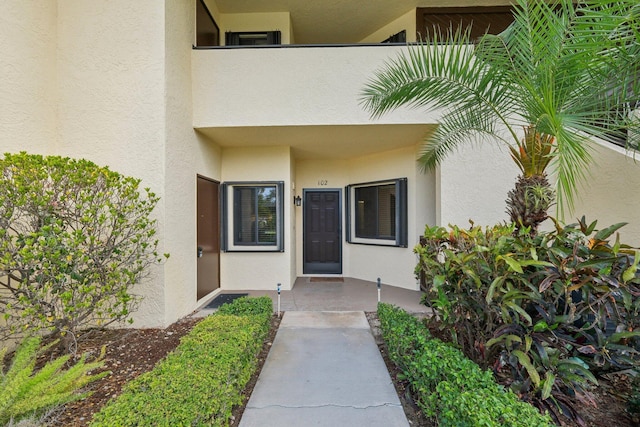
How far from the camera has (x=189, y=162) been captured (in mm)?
4855

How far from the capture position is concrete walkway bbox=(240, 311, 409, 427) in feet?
7.91

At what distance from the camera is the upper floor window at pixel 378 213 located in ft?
20.7

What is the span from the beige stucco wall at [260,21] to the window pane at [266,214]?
3521mm

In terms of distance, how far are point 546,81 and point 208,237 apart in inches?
222

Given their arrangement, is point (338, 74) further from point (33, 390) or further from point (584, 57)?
point (33, 390)

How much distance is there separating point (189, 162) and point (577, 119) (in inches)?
202

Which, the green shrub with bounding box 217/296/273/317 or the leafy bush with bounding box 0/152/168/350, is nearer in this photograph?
the leafy bush with bounding box 0/152/168/350

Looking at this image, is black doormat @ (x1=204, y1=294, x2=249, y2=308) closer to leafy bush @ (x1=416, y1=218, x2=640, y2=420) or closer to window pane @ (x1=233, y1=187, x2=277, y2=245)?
window pane @ (x1=233, y1=187, x2=277, y2=245)

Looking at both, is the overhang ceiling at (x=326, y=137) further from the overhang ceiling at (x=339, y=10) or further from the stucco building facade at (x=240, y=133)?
the overhang ceiling at (x=339, y=10)

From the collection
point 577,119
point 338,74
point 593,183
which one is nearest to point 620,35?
point 577,119

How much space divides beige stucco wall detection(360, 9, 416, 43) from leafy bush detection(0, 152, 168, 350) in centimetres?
651

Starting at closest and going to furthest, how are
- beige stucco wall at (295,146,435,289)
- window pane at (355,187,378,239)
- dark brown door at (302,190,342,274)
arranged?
beige stucco wall at (295,146,435,289) < window pane at (355,187,378,239) < dark brown door at (302,190,342,274)

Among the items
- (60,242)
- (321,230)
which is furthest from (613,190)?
(60,242)

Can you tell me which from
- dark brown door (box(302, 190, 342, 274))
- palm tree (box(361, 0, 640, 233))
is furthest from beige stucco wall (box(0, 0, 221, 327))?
dark brown door (box(302, 190, 342, 274))
